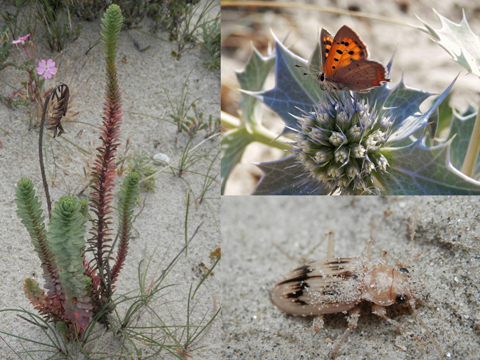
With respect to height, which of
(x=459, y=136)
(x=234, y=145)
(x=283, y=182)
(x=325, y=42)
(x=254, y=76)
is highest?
(x=254, y=76)

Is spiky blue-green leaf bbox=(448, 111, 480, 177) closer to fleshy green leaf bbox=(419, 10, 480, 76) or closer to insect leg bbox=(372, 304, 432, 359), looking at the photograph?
fleshy green leaf bbox=(419, 10, 480, 76)

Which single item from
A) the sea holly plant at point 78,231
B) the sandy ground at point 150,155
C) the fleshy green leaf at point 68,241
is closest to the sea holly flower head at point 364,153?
the sandy ground at point 150,155

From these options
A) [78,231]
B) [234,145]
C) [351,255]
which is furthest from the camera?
[234,145]

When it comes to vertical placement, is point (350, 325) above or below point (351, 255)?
below

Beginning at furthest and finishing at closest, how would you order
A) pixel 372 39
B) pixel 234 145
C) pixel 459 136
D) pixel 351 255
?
1. pixel 372 39
2. pixel 234 145
3. pixel 459 136
4. pixel 351 255

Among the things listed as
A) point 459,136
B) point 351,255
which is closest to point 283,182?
point 351,255

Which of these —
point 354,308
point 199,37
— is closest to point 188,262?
point 354,308

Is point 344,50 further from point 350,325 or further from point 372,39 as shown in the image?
point 372,39
